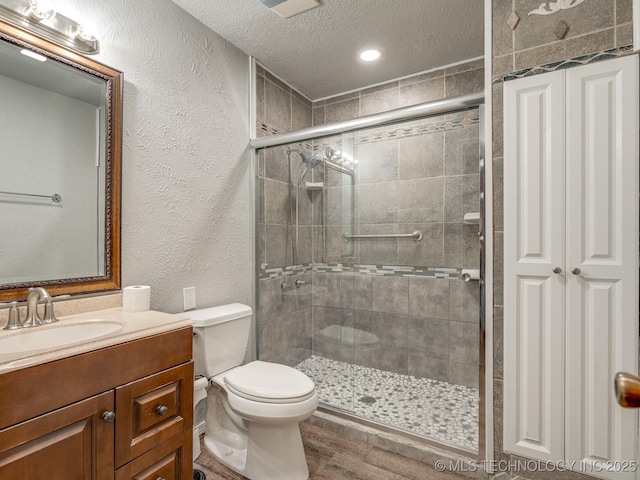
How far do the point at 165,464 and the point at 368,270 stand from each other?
1.78 metres

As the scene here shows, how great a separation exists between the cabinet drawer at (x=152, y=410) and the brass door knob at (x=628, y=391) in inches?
49.5

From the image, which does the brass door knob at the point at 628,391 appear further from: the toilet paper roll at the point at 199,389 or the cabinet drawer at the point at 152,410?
the toilet paper roll at the point at 199,389

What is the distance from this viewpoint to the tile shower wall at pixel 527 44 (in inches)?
→ 53.3

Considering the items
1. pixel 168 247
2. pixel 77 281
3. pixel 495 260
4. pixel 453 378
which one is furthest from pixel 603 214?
pixel 77 281

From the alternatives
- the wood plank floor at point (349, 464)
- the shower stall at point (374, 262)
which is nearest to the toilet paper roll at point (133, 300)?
the wood plank floor at point (349, 464)

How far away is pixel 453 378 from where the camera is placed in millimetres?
2465

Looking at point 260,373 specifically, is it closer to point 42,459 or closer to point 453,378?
point 42,459

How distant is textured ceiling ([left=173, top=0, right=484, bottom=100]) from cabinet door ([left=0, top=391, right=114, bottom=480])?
2005 mm

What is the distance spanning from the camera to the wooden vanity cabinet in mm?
868

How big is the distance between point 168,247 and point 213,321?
47 cm

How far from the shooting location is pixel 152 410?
1.17m

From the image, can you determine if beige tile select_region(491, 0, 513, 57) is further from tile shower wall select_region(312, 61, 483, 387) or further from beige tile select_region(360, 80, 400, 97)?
beige tile select_region(360, 80, 400, 97)

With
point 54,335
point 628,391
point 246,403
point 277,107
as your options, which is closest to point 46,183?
point 54,335

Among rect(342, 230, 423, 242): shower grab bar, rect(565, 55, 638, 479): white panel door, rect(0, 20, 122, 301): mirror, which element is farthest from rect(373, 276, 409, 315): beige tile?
rect(0, 20, 122, 301): mirror
